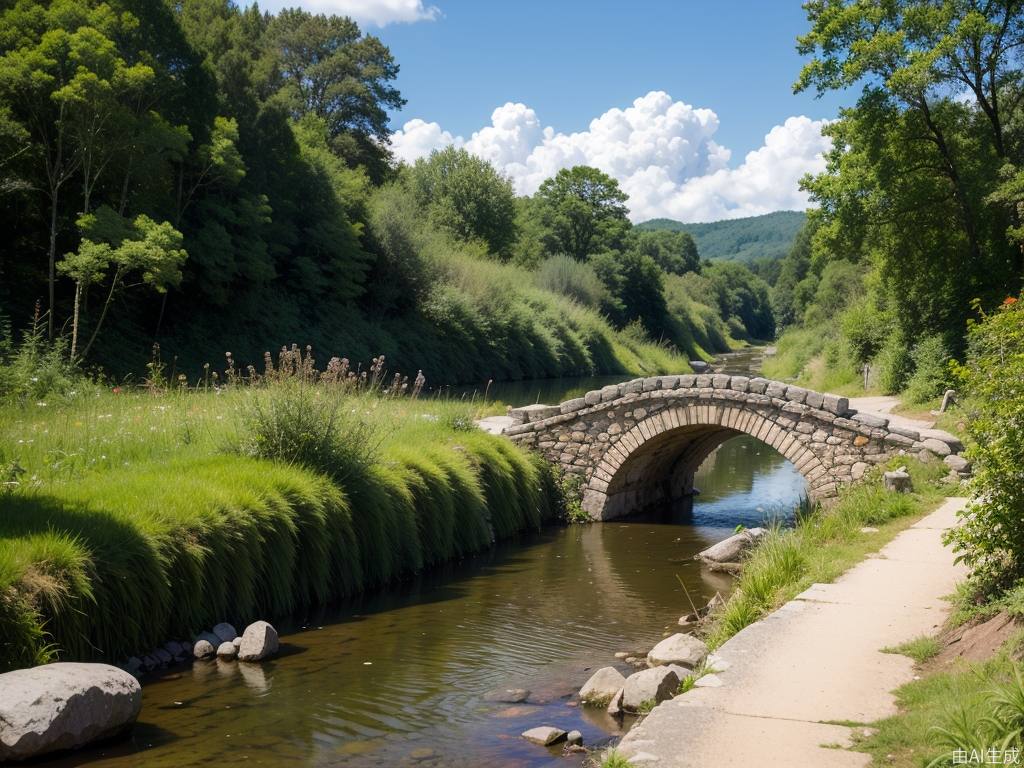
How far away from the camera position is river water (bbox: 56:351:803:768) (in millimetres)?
6109

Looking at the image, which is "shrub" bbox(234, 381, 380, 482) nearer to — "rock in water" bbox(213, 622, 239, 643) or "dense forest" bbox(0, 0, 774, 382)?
"rock in water" bbox(213, 622, 239, 643)

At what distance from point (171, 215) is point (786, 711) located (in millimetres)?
23341

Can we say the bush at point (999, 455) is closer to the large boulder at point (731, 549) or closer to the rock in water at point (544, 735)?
the rock in water at point (544, 735)

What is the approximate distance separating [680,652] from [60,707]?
4366 mm

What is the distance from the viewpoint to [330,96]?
48.1m

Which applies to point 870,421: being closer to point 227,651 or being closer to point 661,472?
point 661,472

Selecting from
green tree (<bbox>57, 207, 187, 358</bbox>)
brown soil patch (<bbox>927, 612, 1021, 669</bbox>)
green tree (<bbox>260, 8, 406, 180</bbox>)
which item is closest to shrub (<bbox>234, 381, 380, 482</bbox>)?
brown soil patch (<bbox>927, 612, 1021, 669</bbox>)

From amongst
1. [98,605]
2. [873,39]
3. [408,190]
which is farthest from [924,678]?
[408,190]

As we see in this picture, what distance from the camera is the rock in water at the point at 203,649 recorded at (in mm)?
7820

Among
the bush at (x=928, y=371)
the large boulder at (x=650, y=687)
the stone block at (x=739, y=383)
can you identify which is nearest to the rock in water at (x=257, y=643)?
the large boulder at (x=650, y=687)

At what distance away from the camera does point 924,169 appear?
73.9 ft

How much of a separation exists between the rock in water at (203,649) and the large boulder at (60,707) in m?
1.64

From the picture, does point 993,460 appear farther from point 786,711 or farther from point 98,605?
point 98,605

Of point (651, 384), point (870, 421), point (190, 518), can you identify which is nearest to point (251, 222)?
point (651, 384)
